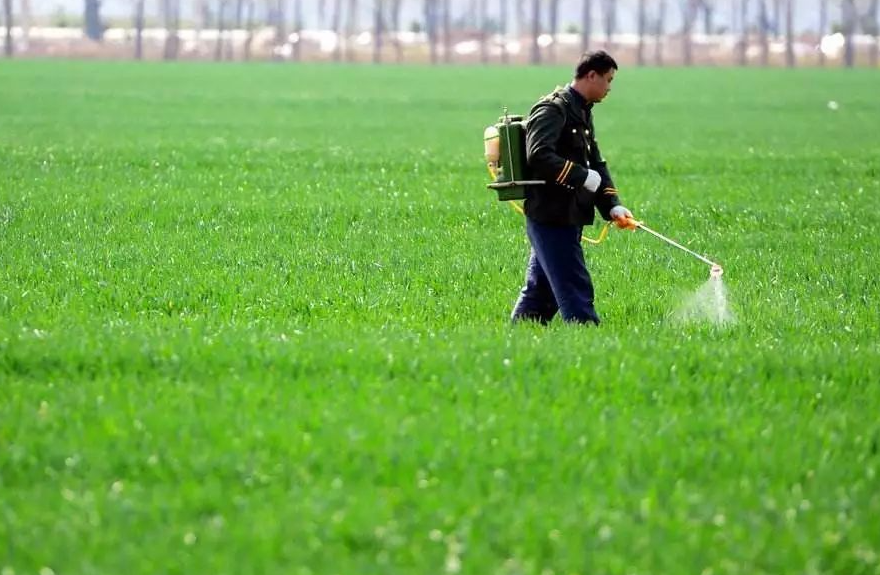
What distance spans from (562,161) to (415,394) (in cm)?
230

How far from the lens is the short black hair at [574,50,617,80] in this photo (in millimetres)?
9281

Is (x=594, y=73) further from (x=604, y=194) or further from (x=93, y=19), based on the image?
(x=93, y=19)

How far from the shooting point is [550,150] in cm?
930

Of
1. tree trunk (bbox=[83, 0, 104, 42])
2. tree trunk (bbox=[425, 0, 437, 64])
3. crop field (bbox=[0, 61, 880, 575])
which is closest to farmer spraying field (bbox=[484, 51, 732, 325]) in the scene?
crop field (bbox=[0, 61, 880, 575])

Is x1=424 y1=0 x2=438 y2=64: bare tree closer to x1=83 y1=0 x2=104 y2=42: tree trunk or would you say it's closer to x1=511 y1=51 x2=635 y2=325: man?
x1=83 y1=0 x2=104 y2=42: tree trunk

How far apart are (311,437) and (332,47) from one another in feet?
413

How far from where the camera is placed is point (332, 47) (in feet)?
429

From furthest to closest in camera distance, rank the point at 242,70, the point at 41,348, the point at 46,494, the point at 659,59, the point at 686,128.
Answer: the point at 659,59 < the point at 242,70 < the point at 686,128 < the point at 41,348 < the point at 46,494

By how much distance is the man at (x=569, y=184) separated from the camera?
933 centimetres

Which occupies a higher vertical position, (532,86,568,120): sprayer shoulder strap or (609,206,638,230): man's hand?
(532,86,568,120): sprayer shoulder strap

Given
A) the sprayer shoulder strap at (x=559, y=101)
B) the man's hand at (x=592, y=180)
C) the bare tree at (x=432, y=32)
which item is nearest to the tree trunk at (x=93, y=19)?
the bare tree at (x=432, y=32)

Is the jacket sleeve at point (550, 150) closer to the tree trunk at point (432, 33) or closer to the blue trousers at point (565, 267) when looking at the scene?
the blue trousers at point (565, 267)

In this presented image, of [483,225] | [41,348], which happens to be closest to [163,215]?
[483,225]

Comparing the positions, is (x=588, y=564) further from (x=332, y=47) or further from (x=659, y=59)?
(x=332, y=47)
